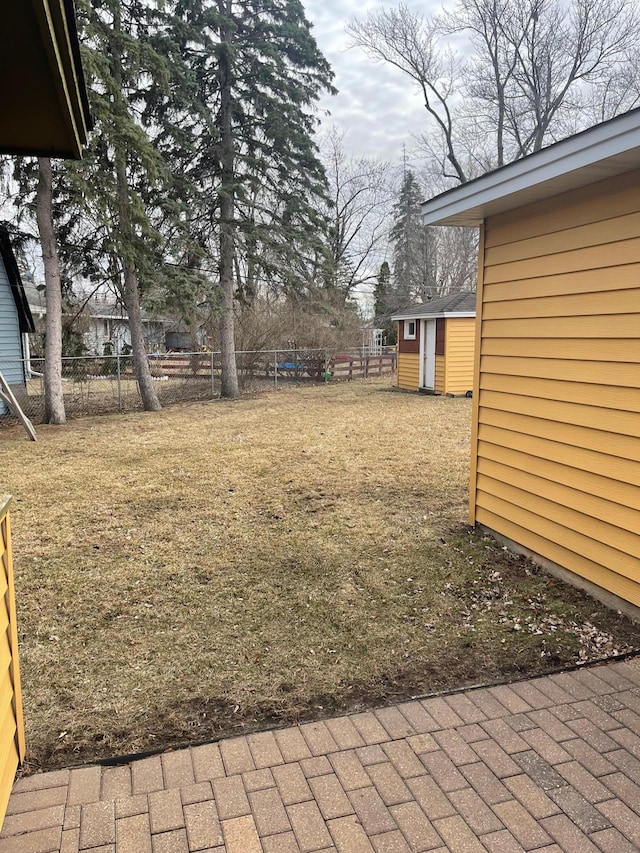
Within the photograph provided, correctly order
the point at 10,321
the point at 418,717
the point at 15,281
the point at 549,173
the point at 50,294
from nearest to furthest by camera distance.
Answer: the point at 418,717 → the point at 549,173 → the point at 50,294 → the point at 10,321 → the point at 15,281

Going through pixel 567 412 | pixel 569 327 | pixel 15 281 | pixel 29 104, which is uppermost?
pixel 15 281

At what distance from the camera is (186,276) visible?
38.7 feet

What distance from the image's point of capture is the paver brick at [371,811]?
1774mm

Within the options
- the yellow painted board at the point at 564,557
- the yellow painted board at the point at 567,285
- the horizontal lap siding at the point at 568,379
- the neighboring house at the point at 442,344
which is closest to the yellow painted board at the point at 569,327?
the horizontal lap siding at the point at 568,379

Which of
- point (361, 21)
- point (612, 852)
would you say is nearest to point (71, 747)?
point (612, 852)

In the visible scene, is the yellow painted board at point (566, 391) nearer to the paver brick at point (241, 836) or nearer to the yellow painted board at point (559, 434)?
the yellow painted board at point (559, 434)

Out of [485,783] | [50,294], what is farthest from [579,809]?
[50,294]

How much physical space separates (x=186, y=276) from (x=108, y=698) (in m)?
10.5

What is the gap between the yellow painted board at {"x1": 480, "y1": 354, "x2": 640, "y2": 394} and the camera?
3.02 m

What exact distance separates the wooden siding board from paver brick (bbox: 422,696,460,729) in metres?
1.49

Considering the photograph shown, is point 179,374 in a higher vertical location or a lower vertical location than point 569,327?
lower

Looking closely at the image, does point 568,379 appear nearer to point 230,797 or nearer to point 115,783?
point 230,797

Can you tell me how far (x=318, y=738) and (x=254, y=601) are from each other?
1.32m

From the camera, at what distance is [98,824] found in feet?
5.91
